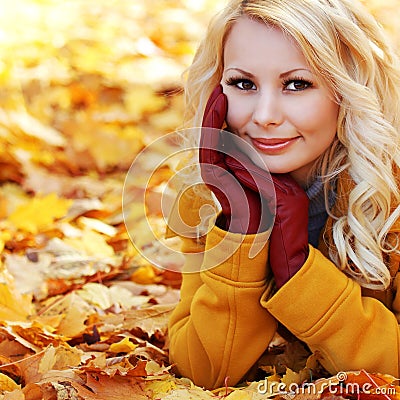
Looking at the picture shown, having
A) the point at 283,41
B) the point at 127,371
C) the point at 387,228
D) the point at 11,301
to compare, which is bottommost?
the point at 11,301

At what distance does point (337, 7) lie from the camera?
→ 1.71m

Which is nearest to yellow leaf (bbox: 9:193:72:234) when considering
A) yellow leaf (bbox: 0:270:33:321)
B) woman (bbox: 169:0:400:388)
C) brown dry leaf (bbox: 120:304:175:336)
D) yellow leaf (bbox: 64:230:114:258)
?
yellow leaf (bbox: 64:230:114:258)

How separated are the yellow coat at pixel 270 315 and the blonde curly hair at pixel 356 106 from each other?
45 millimetres

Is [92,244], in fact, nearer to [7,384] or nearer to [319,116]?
[7,384]

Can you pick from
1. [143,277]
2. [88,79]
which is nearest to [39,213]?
[143,277]

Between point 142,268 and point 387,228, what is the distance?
1026 mm

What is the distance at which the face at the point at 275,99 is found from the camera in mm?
1656

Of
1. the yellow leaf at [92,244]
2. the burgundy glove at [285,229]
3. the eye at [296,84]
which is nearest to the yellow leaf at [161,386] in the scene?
the burgundy glove at [285,229]

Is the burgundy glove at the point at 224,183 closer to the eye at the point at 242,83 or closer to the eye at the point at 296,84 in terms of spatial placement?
the eye at the point at 242,83

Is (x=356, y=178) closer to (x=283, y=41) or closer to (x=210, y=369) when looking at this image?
(x=283, y=41)

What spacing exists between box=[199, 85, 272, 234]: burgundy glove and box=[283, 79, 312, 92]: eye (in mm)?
151

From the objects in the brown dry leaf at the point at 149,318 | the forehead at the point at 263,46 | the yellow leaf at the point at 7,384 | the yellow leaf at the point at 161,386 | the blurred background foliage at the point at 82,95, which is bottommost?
the blurred background foliage at the point at 82,95

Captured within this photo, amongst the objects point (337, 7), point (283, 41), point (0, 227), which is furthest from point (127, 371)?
point (0, 227)

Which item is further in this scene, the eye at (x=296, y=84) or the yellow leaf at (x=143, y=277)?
the yellow leaf at (x=143, y=277)
